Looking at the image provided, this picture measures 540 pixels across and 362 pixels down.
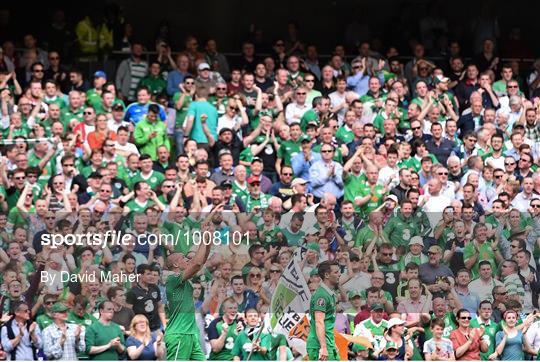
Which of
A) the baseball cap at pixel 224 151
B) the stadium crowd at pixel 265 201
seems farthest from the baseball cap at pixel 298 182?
the baseball cap at pixel 224 151

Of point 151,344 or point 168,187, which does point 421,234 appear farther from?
point 168,187

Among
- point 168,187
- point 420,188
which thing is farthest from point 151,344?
point 420,188

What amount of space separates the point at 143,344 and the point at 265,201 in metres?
4.54

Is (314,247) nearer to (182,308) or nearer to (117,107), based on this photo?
(182,308)

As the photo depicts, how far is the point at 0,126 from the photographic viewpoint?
22.0 meters

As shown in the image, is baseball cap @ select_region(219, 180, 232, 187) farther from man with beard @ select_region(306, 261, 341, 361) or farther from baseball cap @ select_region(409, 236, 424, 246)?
baseball cap @ select_region(409, 236, 424, 246)

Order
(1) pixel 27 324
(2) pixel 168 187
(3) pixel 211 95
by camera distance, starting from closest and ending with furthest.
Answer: (1) pixel 27 324
(2) pixel 168 187
(3) pixel 211 95

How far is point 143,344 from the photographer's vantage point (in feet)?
54.6

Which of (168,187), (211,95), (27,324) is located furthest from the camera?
(211,95)

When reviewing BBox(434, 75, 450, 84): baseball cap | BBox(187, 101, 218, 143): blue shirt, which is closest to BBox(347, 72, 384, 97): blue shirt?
BBox(434, 75, 450, 84): baseball cap

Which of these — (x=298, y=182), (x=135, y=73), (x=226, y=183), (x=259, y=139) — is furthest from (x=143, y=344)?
(x=135, y=73)

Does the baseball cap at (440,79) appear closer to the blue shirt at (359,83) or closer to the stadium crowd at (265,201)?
the stadium crowd at (265,201)

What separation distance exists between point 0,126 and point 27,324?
5907 mm

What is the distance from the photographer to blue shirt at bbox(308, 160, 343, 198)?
21359mm
